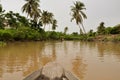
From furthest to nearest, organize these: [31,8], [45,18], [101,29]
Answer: [101,29], [45,18], [31,8]

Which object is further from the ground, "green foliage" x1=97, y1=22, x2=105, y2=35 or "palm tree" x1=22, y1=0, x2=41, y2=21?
"palm tree" x1=22, y1=0, x2=41, y2=21

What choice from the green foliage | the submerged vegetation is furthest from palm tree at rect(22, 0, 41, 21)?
the green foliage

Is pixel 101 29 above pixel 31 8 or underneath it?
underneath

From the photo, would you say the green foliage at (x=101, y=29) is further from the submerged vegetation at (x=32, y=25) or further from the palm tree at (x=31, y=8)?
the palm tree at (x=31, y=8)

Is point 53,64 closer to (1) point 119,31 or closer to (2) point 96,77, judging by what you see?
(2) point 96,77

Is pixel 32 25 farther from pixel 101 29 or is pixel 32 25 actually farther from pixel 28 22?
pixel 101 29

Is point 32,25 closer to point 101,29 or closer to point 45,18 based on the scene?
point 45,18

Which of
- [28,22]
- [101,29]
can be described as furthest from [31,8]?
[101,29]

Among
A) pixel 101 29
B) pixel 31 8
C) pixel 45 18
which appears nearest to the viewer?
pixel 31 8

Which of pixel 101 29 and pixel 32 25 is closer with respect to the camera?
pixel 32 25

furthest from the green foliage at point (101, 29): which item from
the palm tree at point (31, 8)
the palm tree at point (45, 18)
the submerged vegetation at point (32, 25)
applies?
the palm tree at point (31, 8)

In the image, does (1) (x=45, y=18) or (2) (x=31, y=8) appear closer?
(2) (x=31, y=8)

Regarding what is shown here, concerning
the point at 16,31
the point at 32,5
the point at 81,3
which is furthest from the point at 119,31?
the point at 16,31

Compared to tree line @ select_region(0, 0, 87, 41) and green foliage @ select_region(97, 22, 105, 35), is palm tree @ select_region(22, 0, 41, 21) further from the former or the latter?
green foliage @ select_region(97, 22, 105, 35)
